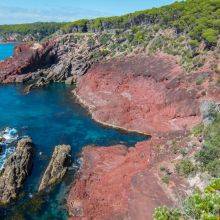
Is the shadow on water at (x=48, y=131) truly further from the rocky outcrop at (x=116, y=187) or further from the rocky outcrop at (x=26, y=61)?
the rocky outcrop at (x=26, y=61)

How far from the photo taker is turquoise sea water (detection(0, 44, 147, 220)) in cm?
4562

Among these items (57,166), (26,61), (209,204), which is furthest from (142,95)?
(209,204)

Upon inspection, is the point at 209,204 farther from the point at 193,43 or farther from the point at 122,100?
the point at 193,43

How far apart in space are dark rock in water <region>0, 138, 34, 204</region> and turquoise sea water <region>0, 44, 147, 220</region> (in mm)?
941

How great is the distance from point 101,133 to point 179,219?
44.9 metres

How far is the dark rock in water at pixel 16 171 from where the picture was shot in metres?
48.0

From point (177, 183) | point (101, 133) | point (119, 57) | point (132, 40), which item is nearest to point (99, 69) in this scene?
point (119, 57)

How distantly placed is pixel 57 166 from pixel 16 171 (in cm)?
524

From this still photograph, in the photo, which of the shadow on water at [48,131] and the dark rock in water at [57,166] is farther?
the dark rock in water at [57,166]

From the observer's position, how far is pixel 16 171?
51781 millimetres

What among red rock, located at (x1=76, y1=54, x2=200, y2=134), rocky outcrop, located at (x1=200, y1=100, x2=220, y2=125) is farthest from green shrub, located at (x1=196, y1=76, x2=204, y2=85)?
rocky outcrop, located at (x1=200, y1=100, x2=220, y2=125)

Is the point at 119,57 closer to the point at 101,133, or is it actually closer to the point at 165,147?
the point at 101,133

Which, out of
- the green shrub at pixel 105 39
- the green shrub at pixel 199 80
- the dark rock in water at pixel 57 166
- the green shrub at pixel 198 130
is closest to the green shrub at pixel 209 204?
the dark rock in water at pixel 57 166

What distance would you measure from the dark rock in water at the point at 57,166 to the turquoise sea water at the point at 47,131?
92 cm
